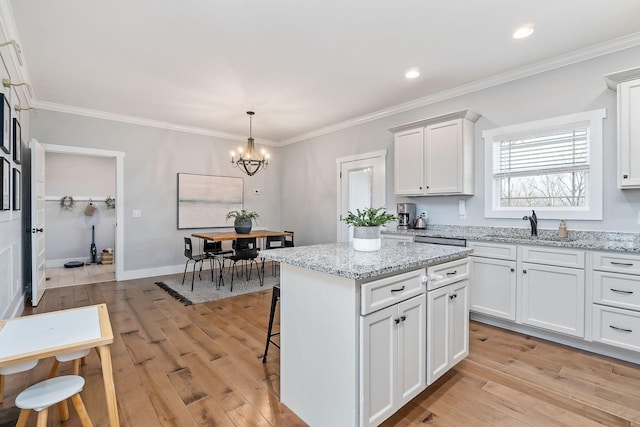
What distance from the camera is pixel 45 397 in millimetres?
1376

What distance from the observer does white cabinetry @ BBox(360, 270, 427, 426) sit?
59.2 inches

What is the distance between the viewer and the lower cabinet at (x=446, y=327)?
6.30ft

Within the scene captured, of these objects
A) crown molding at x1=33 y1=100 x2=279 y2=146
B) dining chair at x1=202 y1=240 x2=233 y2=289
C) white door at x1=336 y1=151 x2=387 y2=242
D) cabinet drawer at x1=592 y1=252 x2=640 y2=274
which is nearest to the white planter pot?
cabinet drawer at x1=592 y1=252 x2=640 y2=274

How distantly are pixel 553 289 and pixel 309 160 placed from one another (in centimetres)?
443

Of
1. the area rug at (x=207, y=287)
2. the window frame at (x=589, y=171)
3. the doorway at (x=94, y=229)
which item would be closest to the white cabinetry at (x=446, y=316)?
the window frame at (x=589, y=171)

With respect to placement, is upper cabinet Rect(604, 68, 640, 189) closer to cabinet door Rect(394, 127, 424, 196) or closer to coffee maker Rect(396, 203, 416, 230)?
cabinet door Rect(394, 127, 424, 196)

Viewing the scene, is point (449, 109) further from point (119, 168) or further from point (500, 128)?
point (119, 168)

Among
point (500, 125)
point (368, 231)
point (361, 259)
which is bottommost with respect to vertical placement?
point (361, 259)

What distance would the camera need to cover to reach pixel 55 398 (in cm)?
138

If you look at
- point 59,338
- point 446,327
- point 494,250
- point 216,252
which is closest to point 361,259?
point 446,327

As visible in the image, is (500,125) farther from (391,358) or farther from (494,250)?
(391,358)

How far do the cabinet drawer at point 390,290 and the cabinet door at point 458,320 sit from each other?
425mm

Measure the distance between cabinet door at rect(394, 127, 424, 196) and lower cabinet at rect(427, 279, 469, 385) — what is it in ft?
6.24

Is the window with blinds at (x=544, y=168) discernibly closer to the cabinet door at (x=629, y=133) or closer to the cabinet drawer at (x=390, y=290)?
the cabinet door at (x=629, y=133)
